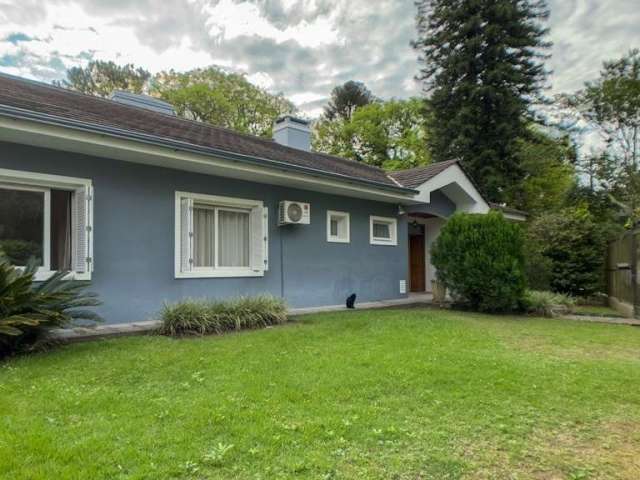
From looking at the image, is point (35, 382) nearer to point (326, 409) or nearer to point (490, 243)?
point (326, 409)

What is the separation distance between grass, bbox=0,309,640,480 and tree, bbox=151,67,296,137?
26.5m

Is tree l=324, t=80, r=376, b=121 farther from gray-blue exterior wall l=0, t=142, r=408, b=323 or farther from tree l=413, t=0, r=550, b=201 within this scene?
gray-blue exterior wall l=0, t=142, r=408, b=323

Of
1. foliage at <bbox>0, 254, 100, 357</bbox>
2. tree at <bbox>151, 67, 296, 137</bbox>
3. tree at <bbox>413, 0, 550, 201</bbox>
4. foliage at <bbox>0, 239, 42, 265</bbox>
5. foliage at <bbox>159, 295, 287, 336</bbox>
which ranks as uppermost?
tree at <bbox>151, 67, 296, 137</bbox>

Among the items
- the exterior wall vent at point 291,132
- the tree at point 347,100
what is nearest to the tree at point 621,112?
the exterior wall vent at point 291,132

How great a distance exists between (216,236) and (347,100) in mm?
30040

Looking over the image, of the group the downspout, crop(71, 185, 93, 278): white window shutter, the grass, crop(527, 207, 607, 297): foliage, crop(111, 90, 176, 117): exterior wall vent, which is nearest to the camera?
the grass

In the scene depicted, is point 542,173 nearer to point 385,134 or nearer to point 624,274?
point 624,274

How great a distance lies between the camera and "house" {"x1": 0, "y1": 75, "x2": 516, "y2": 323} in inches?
247

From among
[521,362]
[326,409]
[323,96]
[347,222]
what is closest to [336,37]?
[347,222]

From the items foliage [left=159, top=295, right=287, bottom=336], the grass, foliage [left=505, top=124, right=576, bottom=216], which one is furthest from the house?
foliage [left=505, top=124, right=576, bottom=216]

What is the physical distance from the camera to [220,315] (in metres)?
6.86

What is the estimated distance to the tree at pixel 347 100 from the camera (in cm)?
3584

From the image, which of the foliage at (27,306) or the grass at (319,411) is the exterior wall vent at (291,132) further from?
the foliage at (27,306)

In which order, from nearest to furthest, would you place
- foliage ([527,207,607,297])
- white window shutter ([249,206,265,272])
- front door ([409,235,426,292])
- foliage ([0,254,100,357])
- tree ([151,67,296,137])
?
foliage ([0,254,100,357]) < white window shutter ([249,206,265,272]) < foliage ([527,207,607,297]) < front door ([409,235,426,292]) < tree ([151,67,296,137])
